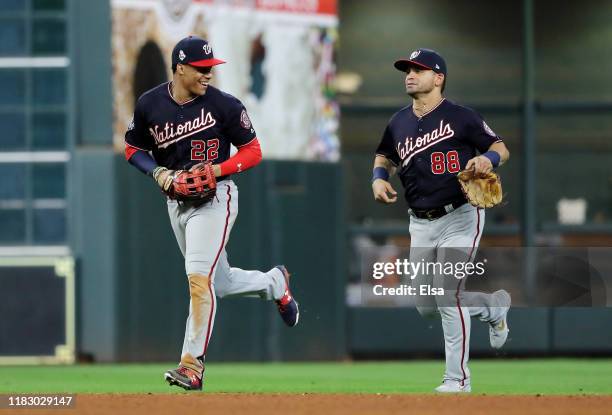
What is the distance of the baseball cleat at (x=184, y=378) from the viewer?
8.57m

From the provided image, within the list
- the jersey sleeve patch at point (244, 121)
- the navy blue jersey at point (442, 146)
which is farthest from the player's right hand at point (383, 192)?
the jersey sleeve patch at point (244, 121)

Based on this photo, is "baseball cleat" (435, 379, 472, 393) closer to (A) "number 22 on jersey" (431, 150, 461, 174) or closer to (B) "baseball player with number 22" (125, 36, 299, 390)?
(A) "number 22 on jersey" (431, 150, 461, 174)

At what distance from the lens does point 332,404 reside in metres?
8.06

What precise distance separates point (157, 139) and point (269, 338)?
15.8 feet

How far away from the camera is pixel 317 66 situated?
14.0 m

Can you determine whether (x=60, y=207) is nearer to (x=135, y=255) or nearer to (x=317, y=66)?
(x=135, y=255)

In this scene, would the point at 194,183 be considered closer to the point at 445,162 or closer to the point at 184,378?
the point at 184,378

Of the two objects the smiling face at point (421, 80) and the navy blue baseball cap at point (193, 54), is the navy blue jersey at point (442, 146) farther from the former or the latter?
the navy blue baseball cap at point (193, 54)

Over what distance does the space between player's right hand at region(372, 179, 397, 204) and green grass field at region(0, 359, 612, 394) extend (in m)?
1.36

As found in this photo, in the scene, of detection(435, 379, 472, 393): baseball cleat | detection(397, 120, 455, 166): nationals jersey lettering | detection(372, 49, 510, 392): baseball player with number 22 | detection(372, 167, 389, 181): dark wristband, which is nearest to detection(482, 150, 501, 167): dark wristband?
detection(372, 49, 510, 392): baseball player with number 22

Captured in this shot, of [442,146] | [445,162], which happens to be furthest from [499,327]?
[442,146]

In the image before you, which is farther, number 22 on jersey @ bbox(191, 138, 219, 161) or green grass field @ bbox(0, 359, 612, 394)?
green grass field @ bbox(0, 359, 612, 394)

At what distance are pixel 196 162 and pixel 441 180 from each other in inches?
61.3

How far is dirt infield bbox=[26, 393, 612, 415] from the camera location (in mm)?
7613
